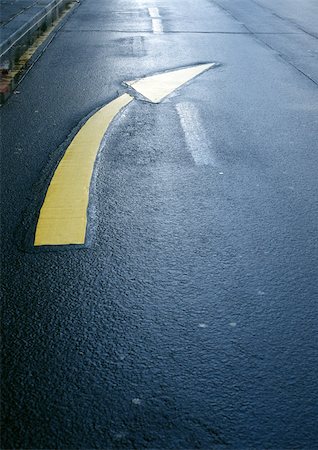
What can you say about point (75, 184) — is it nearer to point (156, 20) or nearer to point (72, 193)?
point (72, 193)

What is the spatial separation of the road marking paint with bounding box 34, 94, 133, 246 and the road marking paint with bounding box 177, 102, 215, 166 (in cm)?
84

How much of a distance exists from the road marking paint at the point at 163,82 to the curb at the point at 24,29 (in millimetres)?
2093

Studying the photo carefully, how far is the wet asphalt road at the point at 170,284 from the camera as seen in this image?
258 cm

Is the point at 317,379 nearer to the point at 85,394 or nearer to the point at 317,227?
the point at 85,394

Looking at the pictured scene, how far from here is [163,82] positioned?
8445 mm

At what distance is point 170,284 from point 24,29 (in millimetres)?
8998

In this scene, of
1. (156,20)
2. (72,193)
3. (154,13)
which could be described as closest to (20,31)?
(156,20)

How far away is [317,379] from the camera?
9.27 feet

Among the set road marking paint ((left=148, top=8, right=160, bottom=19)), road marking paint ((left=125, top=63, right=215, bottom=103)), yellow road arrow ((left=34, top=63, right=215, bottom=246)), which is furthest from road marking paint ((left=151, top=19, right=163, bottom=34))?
yellow road arrow ((left=34, top=63, right=215, bottom=246))

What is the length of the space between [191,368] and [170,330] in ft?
1.03

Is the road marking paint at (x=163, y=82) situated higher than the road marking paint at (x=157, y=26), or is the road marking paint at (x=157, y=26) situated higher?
the road marking paint at (x=163, y=82)

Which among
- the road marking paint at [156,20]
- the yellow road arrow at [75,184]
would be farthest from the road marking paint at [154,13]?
the yellow road arrow at [75,184]

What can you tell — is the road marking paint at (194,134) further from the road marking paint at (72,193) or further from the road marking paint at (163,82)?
the road marking paint at (72,193)

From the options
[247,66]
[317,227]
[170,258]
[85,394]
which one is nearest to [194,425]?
[85,394]
